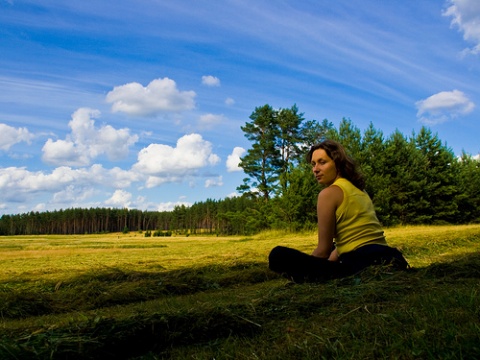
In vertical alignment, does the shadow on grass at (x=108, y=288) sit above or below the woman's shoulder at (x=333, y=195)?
below

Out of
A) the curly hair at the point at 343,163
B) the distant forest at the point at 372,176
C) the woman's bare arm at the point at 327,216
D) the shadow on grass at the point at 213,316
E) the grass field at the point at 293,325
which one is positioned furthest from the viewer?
the distant forest at the point at 372,176

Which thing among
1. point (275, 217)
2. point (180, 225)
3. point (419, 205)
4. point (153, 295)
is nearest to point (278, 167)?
point (275, 217)

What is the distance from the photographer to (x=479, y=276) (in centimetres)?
391

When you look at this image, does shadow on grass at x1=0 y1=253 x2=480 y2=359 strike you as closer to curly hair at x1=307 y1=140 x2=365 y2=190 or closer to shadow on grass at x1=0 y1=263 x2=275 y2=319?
shadow on grass at x1=0 y1=263 x2=275 y2=319

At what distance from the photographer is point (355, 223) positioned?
385 cm

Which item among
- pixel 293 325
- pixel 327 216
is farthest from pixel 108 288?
pixel 293 325

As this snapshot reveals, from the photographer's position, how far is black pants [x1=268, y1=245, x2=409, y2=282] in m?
3.71

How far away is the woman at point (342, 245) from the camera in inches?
148

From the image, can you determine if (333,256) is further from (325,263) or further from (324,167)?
(324,167)

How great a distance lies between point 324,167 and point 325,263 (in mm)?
1049

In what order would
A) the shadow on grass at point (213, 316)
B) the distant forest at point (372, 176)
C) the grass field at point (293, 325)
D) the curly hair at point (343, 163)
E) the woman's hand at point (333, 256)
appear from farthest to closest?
1. the distant forest at point (372, 176)
2. the curly hair at point (343, 163)
3. the woman's hand at point (333, 256)
4. the shadow on grass at point (213, 316)
5. the grass field at point (293, 325)

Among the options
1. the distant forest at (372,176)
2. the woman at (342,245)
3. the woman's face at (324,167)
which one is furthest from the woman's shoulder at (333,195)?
the distant forest at (372,176)

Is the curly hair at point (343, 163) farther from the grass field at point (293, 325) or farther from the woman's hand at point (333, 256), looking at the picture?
the grass field at point (293, 325)

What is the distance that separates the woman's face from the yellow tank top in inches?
14.2
